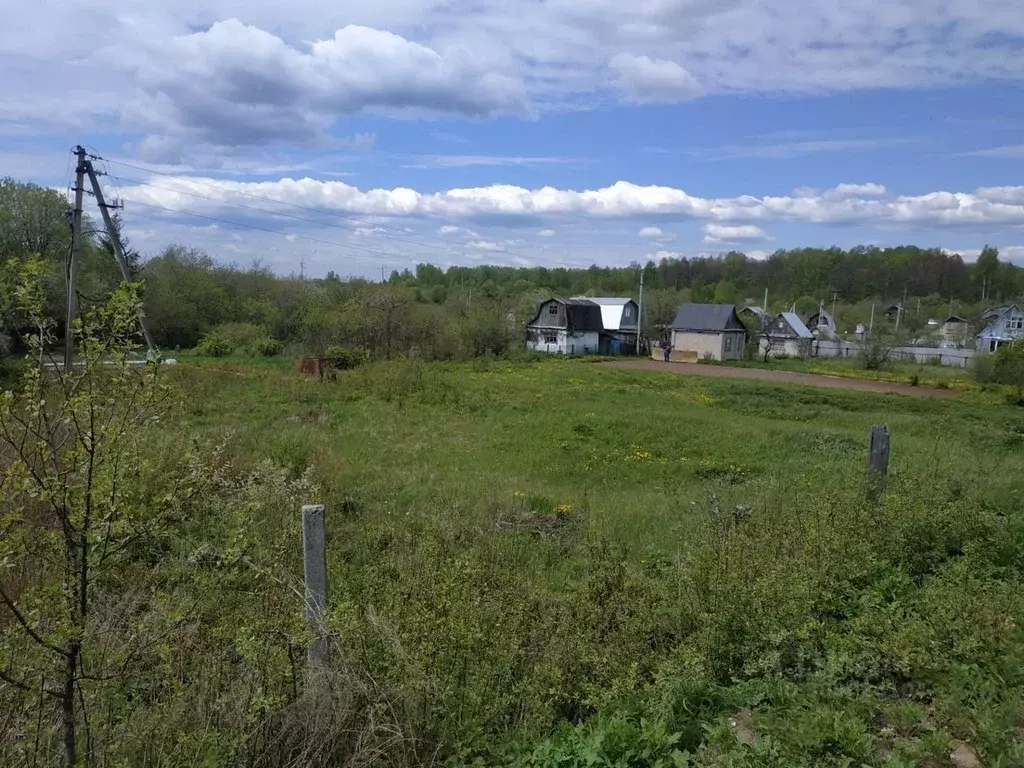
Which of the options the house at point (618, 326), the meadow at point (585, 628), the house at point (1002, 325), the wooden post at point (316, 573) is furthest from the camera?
the house at point (1002, 325)

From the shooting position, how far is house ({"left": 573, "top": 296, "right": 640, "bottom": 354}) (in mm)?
50688

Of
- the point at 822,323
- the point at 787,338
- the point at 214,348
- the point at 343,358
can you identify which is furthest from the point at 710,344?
the point at 214,348

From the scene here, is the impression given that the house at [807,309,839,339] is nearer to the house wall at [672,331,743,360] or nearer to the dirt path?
the house wall at [672,331,743,360]

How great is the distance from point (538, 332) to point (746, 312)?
19340 mm

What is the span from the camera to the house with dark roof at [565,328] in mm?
48219

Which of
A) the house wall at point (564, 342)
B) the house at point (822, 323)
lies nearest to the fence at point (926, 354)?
the house at point (822, 323)

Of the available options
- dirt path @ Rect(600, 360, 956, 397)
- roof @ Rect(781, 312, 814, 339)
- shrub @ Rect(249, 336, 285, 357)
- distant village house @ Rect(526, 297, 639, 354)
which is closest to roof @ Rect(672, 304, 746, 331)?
distant village house @ Rect(526, 297, 639, 354)

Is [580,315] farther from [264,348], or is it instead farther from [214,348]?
[214,348]

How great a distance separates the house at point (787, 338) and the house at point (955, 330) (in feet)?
33.4

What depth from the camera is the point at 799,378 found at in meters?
35.0

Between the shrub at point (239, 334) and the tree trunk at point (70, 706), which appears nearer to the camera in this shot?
the tree trunk at point (70, 706)

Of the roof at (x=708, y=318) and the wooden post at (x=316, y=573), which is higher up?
the roof at (x=708, y=318)

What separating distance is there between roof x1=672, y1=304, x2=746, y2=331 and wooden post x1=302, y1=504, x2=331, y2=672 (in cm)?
4472

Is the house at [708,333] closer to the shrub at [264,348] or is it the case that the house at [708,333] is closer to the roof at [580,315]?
the roof at [580,315]
